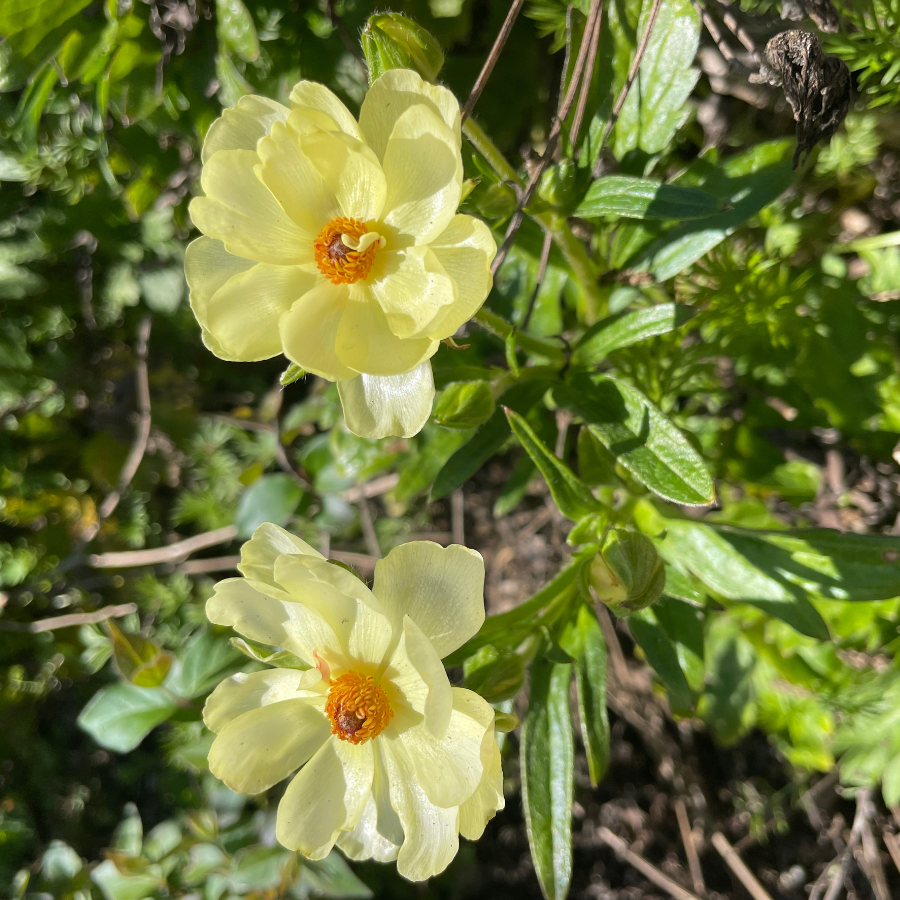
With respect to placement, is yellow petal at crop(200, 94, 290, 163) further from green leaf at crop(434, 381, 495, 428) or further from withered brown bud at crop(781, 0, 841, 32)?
withered brown bud at crop(781, 0, 841, 32)

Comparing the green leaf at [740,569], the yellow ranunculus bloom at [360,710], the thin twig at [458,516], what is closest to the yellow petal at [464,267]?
the yellow ranunculus bloom at [360,710]

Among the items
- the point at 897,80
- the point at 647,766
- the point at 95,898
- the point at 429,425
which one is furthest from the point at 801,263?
the point at 95,898

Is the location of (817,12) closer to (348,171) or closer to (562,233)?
(562,233)

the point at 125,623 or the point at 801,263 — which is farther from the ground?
the point at 801,263

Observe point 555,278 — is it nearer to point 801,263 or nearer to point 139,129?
point 801,263

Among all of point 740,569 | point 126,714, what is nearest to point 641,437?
point 740,569

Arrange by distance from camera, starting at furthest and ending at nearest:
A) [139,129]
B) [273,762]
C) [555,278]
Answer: [139,129] < [555,278] < [273,762]
